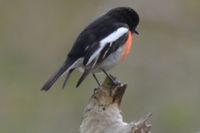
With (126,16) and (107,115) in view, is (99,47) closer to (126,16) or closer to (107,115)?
(126,16)

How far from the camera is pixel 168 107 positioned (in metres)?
11.6

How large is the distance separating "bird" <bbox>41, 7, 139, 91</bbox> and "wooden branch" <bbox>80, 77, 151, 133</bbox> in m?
1.01

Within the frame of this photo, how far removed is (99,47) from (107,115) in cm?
169

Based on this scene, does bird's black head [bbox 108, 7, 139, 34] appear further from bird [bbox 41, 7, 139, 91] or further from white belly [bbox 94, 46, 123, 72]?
white belly [bbox 94, 46, 123, 72]

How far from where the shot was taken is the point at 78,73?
460 inches

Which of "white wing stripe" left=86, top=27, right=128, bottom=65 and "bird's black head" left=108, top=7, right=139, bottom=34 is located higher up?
"bird's black head" left=108, top=7, right=139, bottom=34

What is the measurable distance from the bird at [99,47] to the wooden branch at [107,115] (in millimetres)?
1008

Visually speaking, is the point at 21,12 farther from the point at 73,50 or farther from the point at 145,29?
the point at 73,50

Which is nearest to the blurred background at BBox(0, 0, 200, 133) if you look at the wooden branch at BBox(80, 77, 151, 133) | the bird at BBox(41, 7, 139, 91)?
the bird at BBox(41, 7, 139, 91)

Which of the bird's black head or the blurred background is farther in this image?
the blurred background

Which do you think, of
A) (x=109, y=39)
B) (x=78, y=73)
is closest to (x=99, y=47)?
(x=109, y=39)

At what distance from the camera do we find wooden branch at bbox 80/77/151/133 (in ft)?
16.9

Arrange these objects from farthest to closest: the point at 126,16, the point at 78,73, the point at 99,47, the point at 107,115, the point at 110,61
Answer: the point at 78,73
the point at 126,16
the point at 110,61
the point at 99,47
the point at 107,115

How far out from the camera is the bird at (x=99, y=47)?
7.07m
